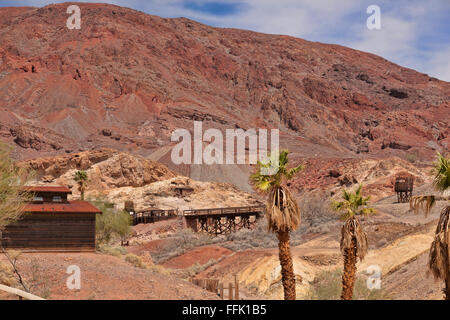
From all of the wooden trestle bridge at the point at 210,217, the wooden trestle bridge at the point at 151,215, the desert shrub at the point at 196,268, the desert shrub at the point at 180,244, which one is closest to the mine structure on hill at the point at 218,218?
the wooden trestle bridge at the point at 210,217

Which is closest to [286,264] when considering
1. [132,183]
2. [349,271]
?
[349,271]

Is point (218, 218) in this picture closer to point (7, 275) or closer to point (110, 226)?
point (110, 226)

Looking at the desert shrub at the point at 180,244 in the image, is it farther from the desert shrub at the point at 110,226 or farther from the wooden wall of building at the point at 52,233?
the wooden wall of building at the point at 52,233

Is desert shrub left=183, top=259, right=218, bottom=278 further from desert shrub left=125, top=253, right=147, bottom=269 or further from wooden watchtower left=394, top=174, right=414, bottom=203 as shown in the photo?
wooden watchtower left=394, top=174, right=414, bottom=203

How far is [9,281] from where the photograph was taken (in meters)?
23.0

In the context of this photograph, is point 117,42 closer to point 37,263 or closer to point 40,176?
point 40,176

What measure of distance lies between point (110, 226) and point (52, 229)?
15.7 metres

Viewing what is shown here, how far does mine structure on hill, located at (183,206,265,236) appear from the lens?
211ft

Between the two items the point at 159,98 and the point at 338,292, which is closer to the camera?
the point at 338,292

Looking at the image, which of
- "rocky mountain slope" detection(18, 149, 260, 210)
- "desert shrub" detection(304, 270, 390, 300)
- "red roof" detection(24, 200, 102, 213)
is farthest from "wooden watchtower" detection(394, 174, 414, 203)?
"desert shrub" detection(304, 270, 390, 300)

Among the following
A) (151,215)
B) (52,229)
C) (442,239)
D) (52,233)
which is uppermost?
(442,239)

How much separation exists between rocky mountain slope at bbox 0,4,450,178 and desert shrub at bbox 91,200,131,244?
201 feet

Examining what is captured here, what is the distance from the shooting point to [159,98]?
157 meters

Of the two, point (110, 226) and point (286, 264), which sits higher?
point (286, 264)
